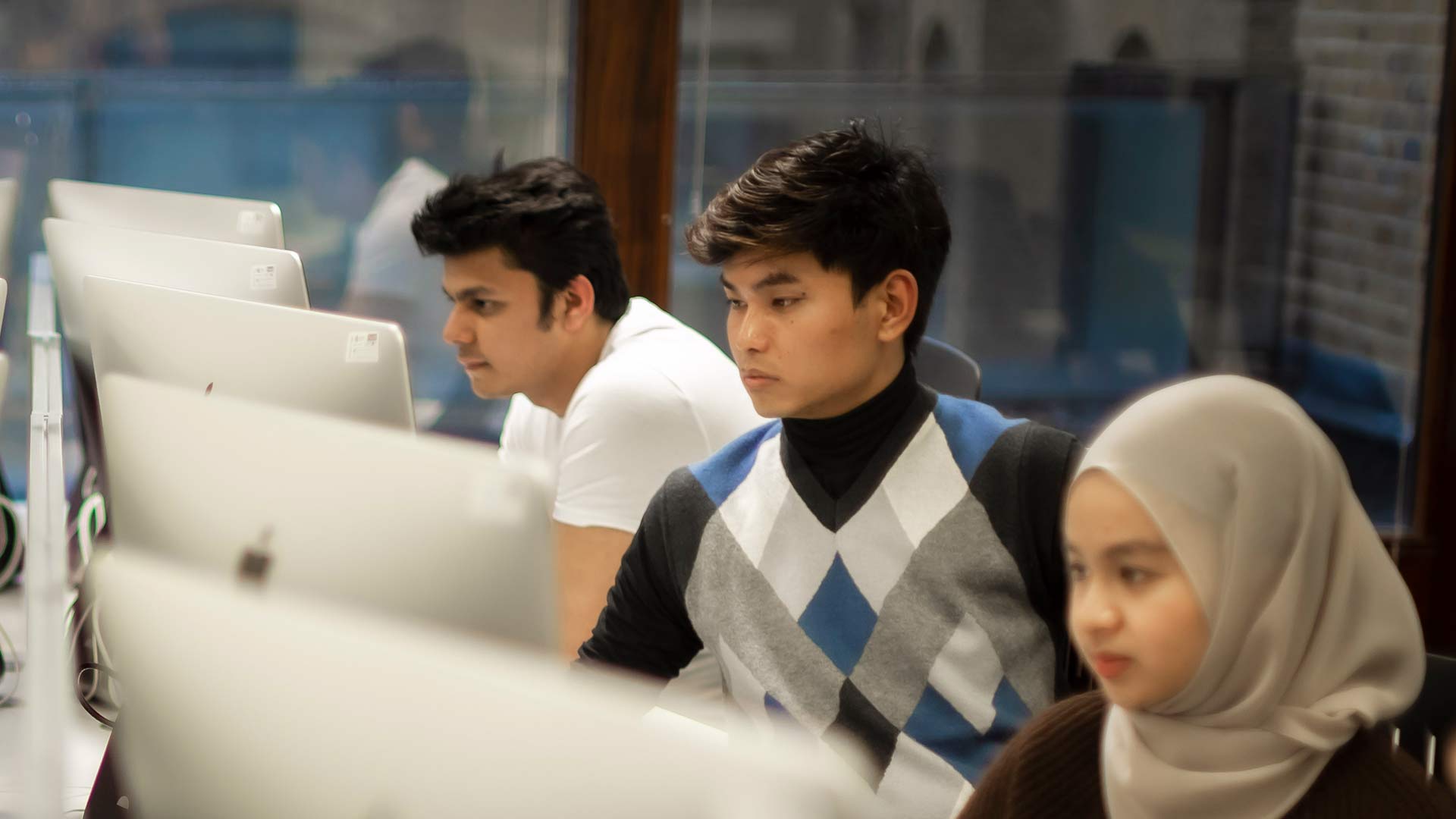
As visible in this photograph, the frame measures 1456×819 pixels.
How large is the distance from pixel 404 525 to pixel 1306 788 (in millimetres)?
634

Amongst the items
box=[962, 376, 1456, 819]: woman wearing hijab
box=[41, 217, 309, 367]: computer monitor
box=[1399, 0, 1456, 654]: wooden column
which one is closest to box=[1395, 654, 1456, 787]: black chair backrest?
box=[962, 376, 1456, 819]: woman wearing hijab

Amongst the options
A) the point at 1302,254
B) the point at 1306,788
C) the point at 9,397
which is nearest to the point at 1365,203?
the point at 1302,254

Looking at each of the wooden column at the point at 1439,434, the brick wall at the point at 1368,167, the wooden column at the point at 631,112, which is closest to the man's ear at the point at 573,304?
the wooden column at the point at 631,112

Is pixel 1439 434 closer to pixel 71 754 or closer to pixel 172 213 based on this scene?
pixel 172 213

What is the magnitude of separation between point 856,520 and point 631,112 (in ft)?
7.31

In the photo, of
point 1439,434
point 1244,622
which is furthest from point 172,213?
point 1439,434

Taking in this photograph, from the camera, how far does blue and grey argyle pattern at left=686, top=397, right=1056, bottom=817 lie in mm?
1349

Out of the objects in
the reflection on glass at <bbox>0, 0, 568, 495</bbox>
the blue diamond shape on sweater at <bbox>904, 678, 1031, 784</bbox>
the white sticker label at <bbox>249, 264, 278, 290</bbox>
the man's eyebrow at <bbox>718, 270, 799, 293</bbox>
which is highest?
the reflection on glass at <bbox>0, 0, 568, 495</bbox>

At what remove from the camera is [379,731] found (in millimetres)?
645

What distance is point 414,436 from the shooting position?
960 mm

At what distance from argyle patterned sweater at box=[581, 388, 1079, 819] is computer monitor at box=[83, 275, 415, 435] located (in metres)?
0.29

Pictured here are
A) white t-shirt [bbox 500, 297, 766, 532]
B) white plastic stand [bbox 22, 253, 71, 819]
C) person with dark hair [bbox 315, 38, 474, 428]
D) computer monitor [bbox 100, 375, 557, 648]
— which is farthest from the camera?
person with dark hair [bbox 315, 38, 474, 428]

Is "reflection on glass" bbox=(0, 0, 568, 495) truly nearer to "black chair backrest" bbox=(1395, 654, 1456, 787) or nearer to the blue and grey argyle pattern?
the blue and grey argyle pattern

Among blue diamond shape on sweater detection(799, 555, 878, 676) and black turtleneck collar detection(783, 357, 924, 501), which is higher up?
black turtleneck collar detection(783, 357, 924, 501)
